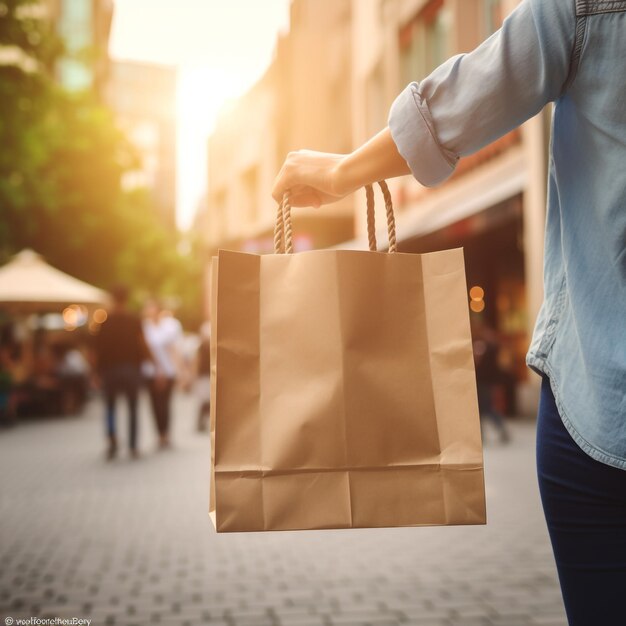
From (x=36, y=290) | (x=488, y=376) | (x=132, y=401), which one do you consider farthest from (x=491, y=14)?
(x=36, y=290)

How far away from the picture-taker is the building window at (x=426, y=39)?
15.9m

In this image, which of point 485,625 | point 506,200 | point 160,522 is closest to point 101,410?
point 506,200

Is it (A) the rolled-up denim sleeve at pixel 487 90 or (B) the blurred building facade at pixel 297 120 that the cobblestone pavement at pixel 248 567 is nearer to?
(A) the rolled-up denim sleeve at pixel 487 90

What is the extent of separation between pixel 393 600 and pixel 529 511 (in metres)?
2.39

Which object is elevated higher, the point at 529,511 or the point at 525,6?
the point at 525,6

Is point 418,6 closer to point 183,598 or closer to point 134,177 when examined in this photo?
point 183,598

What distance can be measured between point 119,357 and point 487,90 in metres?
8.91

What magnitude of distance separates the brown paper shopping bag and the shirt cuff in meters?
0.26

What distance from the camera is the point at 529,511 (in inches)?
236

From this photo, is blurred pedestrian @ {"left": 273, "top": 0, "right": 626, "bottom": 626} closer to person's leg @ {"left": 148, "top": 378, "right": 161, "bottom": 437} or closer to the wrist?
the wrist

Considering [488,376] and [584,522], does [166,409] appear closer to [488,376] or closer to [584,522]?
[488,376]

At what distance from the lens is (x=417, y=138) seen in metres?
1.33

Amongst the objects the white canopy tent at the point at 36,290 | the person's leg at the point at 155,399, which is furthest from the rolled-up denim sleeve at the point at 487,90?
the white canopy tent at the point at 36,290

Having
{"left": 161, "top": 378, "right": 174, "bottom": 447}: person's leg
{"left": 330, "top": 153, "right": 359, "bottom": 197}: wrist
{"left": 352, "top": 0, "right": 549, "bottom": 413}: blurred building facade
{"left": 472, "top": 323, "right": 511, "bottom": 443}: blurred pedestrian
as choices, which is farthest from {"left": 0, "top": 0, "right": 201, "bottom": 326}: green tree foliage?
{"left": 330, "top": 153, "right": 359, "bottom": 197}: wrist
